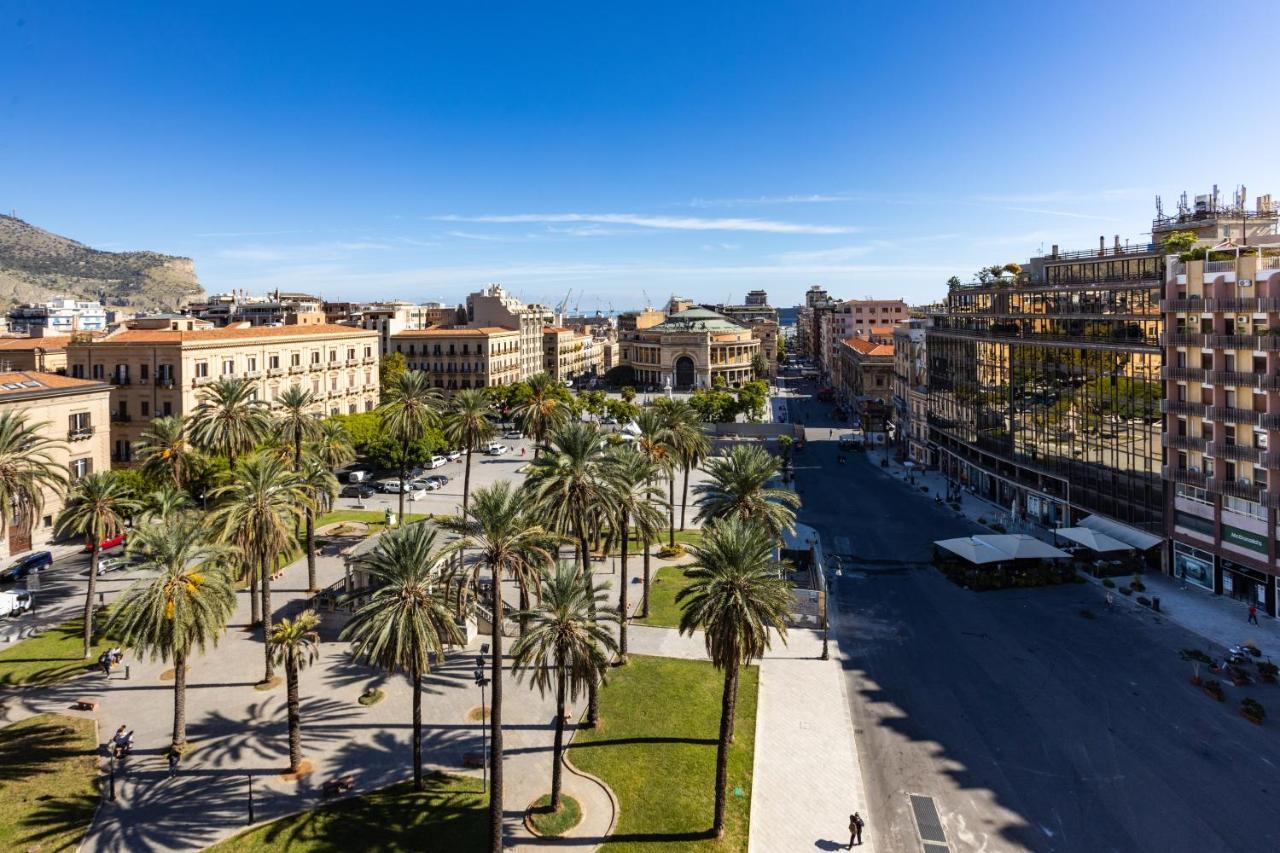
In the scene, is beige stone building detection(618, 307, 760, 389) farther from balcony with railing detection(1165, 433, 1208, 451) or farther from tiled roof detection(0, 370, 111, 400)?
balcony with railing detection(1165, 433, 1208, 451)

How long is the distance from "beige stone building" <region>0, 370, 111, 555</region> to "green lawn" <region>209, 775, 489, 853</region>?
148 ft

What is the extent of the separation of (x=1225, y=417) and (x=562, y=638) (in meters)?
47.1

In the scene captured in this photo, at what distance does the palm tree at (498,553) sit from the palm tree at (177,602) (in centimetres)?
1250

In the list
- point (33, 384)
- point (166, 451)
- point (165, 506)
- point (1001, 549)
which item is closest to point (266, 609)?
point (165, 506)

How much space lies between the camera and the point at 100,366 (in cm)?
7825

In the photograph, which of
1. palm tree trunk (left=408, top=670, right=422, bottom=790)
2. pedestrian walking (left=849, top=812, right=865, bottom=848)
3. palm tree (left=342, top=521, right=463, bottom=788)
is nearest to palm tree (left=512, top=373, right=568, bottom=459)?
palm tree (left=342, top=521, right=463, bottom=788)

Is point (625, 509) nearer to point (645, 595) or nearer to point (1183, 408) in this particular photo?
point (645, 595)

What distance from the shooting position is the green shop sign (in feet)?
152

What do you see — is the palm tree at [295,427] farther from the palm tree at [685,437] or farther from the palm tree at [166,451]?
the palm tree at [685,437]

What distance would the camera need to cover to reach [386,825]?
27500mm

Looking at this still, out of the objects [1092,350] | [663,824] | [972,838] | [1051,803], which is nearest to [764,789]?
[663,824]

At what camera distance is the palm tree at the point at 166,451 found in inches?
2042

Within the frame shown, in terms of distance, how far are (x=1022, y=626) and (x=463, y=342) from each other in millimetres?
117060

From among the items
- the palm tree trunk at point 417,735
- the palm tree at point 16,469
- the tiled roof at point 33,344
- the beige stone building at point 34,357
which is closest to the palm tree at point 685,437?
the palm tree trunk at point 417,735
